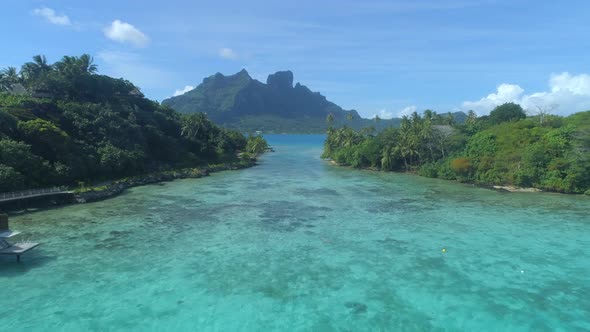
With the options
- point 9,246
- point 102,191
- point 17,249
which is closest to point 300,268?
point 17,249

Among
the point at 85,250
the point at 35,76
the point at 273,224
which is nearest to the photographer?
the point at 85,250

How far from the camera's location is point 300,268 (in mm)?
21266

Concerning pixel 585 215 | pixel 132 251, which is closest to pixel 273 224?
pixel 132 251

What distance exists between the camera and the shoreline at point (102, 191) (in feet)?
110

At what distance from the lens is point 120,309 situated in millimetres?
16219

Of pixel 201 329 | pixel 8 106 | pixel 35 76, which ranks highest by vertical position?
pixel 35 76

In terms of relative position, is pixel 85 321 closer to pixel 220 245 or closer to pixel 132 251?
pixel 132 251

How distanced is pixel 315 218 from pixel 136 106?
56.0 metres

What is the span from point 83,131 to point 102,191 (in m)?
17.0

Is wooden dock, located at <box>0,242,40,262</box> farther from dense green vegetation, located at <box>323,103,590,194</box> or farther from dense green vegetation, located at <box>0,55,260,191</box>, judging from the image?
dense green vegetation, located at <box>323,103,590,194</box>

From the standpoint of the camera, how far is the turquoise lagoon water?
15789 mm

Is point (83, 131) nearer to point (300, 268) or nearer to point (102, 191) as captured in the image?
point (102, 191)

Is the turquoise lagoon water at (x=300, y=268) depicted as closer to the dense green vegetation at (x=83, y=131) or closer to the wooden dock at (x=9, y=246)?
the wooden dock at (x=9, y=246)

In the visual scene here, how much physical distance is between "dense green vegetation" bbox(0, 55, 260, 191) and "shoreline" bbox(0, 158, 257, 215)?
2.09 metres
